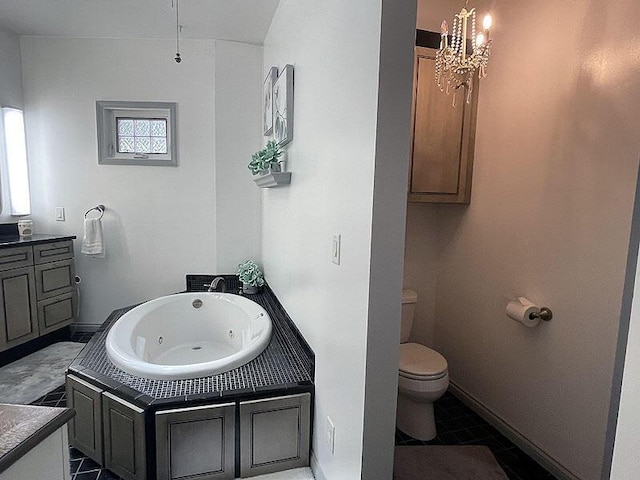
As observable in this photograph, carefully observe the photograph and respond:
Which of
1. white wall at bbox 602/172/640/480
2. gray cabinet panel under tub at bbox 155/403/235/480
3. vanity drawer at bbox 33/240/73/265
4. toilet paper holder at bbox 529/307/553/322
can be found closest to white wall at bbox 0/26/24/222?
vanity drawer at bbox 33/240/73/265

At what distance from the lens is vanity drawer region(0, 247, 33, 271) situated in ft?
8.85

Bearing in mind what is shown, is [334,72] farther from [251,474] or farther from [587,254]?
[251,474]

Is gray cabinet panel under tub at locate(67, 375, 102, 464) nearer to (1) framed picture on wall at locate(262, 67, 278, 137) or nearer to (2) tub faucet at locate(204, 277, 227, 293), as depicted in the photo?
(2) tub faucet at locate(204, 277, 227, 293)

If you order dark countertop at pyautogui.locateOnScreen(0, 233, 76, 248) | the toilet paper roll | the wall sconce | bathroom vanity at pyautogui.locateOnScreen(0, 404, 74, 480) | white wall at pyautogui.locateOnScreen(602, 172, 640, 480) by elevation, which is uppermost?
the wall sconce

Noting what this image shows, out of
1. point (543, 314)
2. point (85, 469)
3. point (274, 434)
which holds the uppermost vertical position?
point (543, 314)

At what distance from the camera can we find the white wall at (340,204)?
1.15m

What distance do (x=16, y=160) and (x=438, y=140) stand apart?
353 centimetres

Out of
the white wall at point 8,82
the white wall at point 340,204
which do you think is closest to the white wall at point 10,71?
the white wall at point 8,82

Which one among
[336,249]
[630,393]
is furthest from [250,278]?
[630,393]

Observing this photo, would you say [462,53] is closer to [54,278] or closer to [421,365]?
[421,365]

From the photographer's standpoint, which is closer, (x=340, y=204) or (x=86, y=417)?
(x=340, y=204)

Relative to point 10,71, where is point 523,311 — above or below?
below

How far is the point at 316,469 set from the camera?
67.4 inches

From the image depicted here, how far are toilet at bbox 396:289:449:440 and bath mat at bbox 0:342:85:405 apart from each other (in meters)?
2.22
